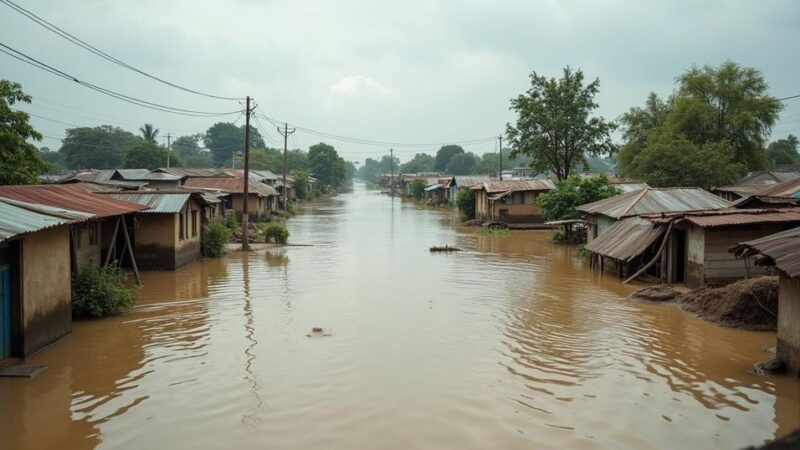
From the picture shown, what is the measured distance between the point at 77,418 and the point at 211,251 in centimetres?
1812

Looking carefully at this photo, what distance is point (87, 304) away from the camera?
48.6ft

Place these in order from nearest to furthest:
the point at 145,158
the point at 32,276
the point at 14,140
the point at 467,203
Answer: the point at 32,276 → the point at 14,140 → the point at 467,203 → the point at 145,158

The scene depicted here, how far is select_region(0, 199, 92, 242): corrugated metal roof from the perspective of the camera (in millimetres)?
9953

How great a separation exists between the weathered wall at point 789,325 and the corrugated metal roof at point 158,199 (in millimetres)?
17711

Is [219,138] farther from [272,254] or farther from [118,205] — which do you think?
[118,205]

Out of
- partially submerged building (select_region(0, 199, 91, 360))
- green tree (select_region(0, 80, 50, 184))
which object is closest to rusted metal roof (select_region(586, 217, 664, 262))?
partially submerged building (select_region(0, 199, 91, 360))

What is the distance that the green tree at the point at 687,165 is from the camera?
35.3 m

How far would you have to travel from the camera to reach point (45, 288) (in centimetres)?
1206

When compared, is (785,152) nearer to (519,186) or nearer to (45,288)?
(519,186)

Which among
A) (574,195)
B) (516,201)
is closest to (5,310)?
(574,195)

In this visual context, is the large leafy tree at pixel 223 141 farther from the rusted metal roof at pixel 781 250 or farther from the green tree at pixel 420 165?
the rusted metal roof at pixel 781 250

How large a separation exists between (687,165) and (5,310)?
33664 mm

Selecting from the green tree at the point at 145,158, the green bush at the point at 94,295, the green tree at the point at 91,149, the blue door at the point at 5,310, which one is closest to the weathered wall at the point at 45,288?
the blue door at the point at 5,310

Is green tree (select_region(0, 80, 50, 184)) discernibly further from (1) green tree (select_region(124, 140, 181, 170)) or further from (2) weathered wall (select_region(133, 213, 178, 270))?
(1) green tree (select_region(124, 140, 181, 170))
